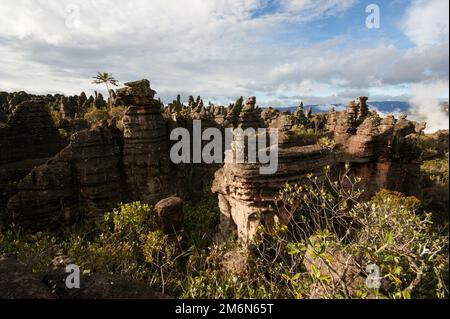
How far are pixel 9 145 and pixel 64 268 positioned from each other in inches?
791

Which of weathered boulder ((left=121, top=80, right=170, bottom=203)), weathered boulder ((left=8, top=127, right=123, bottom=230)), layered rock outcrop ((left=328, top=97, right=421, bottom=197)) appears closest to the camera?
weathered boulder ((left=8, top=127, right=123, bottom=230))

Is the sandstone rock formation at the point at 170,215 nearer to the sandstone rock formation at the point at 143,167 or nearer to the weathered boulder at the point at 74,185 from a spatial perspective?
the sandstone rock formation at the point at 143,167

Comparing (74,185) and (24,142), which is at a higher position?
(24,142)

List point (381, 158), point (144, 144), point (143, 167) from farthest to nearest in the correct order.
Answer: point (381, 158) < point (143, 167) < point (144, 144)

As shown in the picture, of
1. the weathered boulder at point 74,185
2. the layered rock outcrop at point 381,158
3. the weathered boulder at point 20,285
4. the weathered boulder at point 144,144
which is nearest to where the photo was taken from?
the weathered boulder at point 20,285

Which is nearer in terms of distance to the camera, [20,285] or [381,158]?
[20,285]

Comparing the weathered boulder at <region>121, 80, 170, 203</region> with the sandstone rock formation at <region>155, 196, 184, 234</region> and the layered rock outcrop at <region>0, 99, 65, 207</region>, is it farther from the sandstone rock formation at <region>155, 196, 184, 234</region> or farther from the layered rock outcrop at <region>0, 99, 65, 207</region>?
the sandstone rock formation at <region>155, 196, 184, 234</region>

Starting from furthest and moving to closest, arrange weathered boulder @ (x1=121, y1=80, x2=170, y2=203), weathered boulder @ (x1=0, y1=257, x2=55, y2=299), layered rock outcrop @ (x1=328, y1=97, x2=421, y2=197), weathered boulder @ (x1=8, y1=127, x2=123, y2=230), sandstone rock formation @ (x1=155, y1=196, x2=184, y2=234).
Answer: layered rock outcrop @ (x1=328, y1=97, x2=421, y2=197) < weathered boulder @ (x1=121, y1=80, x2=170, y2=203) < weathered boulder @ (x1=8, y1=127, x2=123, y2=230) < sandstone rock formation @ (x1=155, y1=196, x2=184, y2=234) < weathered boulder @ (x1=0, y1=257, x2=55, y2=299)

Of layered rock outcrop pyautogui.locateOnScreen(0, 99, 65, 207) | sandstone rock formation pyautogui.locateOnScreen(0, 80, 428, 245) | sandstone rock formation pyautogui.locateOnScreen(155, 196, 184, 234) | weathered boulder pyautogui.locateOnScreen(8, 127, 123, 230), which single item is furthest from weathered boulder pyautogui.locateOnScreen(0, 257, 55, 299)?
layered rock outcrop pyautogui.locateOnScreen(0, 99, 65, 207)

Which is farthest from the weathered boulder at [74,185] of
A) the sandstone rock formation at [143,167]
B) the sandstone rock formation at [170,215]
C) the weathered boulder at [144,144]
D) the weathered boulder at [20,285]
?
the weathered boulder at [20,285]

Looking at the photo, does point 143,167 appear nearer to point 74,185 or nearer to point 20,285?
point 74,185

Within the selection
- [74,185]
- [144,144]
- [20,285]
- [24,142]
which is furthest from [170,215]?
[24,142]
